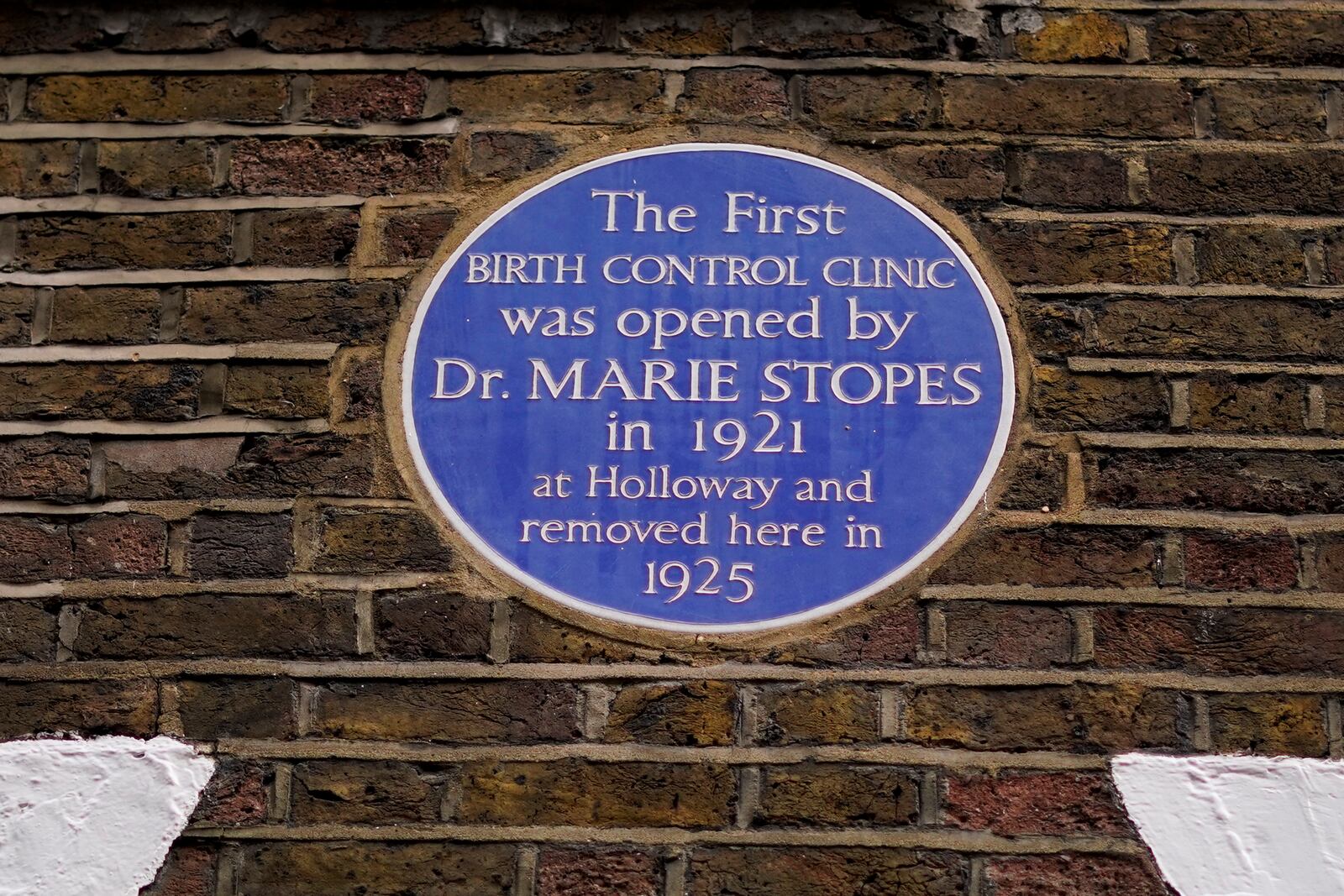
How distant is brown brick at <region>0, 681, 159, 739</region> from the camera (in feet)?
7.27

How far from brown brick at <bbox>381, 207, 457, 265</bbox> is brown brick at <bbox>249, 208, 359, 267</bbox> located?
2.2 inches

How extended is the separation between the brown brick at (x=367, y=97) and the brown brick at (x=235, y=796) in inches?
43.0

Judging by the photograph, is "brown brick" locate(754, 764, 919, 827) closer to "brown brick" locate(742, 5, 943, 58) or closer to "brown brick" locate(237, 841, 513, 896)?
"brown brick" locate(237, 841, 513, 896)

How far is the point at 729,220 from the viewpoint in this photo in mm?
2406

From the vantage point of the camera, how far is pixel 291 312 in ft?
7.82

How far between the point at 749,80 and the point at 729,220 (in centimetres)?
26

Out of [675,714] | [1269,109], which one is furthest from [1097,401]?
[675,714]

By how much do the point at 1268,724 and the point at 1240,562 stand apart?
0.82 ft

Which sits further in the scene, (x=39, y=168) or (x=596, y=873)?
(x=39, y=168)

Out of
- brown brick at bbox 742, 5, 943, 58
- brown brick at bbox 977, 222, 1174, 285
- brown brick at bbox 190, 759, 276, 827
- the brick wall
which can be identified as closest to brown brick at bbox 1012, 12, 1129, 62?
the brick wall

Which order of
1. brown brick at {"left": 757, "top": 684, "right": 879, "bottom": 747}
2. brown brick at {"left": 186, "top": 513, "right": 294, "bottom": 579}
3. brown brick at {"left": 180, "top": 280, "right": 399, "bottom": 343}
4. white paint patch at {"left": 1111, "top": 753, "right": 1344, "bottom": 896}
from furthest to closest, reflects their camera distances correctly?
brown brick at {"left": 180, "top": 280, "right": 399, "bottom": 343}
brown brick at {"left": 186, "top": 513, "right": 294, "bottom": 579}
brown brick at {"left": 757, "top": 684, "right": 879, "bottom": 747}
white paint patch at {"left": 1111, "top": 753, "right": 1344, "bottom": 896}

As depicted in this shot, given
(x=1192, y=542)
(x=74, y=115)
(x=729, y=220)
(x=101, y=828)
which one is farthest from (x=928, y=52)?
(x=101, y=828)

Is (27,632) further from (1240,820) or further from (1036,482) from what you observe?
(1240,820)

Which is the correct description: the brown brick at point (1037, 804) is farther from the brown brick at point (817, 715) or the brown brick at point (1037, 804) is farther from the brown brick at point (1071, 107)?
the brown brick at point (1071, 107)
